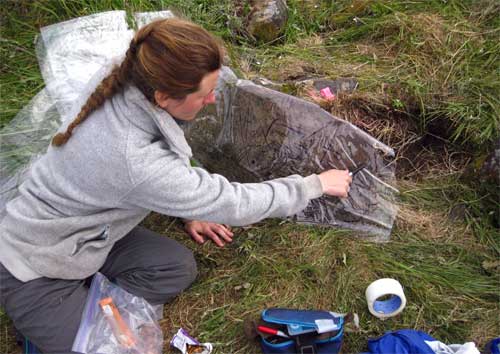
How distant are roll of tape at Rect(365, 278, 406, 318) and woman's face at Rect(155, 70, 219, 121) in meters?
1.12

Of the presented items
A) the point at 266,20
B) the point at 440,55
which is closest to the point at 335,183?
the point at 440,55

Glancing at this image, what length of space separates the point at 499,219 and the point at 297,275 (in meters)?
A: 1.12

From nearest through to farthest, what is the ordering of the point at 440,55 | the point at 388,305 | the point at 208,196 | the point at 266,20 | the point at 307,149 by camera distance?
the point at 208,196 → the point at 388,305 → the point at 307,149 → the point at 440,55 → the point at 266,20

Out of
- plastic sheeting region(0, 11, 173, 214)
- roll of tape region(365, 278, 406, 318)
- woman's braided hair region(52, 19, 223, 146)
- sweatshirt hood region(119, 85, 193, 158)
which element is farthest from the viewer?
plastic sheeting region(0, 11, 173, 214)

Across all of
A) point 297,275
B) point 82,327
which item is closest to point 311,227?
point 297,275

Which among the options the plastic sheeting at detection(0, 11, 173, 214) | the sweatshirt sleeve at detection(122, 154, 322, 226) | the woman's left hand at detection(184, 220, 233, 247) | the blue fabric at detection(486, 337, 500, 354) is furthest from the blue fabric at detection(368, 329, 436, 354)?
the plastic sheeting at detection(0, 11, 173, 214)

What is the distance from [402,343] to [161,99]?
4.52 feet

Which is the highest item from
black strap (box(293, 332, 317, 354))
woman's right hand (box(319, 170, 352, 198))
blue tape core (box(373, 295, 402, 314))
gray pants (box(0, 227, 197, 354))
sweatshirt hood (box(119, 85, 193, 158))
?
sweatshirt hood (box(119, 85, 193, 158))

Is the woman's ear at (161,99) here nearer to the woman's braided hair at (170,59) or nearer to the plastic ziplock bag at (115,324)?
the woman's braided hair at (170,59)

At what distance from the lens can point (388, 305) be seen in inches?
83.3

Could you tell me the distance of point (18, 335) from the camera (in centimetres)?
206

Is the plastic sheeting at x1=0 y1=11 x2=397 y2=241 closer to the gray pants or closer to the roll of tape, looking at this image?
the roll of tape

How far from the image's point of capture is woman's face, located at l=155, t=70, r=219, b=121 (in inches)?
61.6

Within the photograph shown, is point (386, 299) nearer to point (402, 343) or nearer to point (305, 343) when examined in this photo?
point (402, 343)
